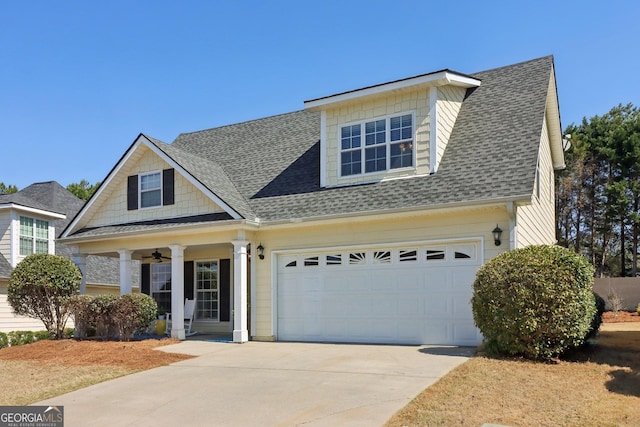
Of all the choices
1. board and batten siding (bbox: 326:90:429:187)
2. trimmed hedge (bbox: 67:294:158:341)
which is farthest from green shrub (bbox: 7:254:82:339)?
board and batten siding (bbox: 326:90:429:187)

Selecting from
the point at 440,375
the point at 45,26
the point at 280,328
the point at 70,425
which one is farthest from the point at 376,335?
the point at 45,26

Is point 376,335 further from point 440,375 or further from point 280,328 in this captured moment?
point 440,375

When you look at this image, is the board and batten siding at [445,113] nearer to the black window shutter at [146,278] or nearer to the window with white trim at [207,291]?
the window with white trim at [207,291]

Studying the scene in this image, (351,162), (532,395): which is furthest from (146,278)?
(532,395)

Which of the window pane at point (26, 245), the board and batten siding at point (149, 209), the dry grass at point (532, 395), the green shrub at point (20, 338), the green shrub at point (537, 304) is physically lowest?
the green shrub at point (20, 338)

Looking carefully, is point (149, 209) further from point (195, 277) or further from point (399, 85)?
point (399, 85)

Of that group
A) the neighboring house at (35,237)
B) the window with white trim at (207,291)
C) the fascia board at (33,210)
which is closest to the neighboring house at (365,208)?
the window with white trim at (207,291)

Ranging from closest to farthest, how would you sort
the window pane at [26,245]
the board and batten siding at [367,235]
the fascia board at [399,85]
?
the board and batten siding at [367,235] → the fascia board at [399,85] → the window pane at [26,245]

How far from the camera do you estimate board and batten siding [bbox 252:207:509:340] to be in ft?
38.8

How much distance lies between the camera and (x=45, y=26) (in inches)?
563

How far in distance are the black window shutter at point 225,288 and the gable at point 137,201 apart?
296cm

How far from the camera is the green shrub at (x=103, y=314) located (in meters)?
14.2

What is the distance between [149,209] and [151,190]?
54 cm

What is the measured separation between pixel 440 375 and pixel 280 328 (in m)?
6.28
